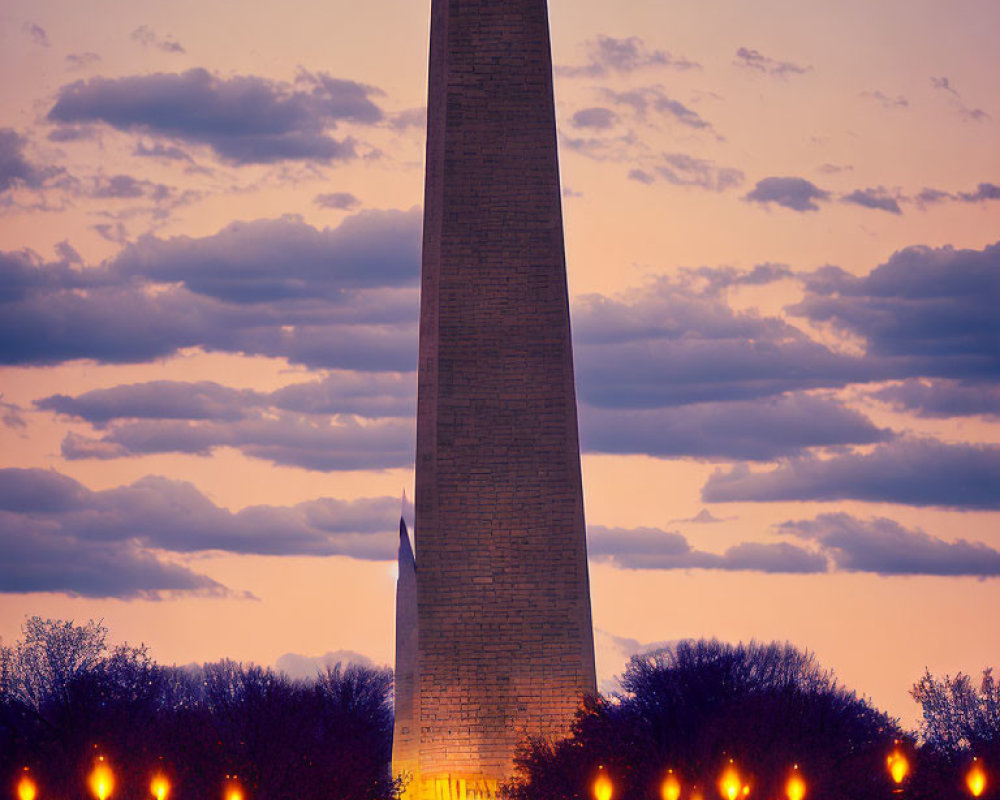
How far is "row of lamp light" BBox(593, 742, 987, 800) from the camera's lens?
4744 centimetres

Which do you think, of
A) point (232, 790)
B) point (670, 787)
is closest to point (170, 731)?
point (232, 790)

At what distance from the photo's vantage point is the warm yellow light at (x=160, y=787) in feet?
165

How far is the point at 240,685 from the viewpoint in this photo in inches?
4250

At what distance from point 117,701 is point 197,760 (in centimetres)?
2998

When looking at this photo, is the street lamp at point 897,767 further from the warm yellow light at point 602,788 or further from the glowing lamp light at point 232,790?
the glowing lamp light at point 232,790

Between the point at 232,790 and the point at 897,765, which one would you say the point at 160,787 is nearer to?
the point at 232,790

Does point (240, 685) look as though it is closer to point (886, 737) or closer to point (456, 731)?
point (886, 737)

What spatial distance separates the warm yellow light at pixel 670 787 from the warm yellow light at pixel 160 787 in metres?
11.5

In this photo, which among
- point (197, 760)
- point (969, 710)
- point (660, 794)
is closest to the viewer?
point (660, 794)

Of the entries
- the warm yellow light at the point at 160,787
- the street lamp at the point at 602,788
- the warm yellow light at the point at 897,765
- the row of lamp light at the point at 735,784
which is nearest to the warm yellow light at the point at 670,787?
the row of lamp light at the point at 735,784

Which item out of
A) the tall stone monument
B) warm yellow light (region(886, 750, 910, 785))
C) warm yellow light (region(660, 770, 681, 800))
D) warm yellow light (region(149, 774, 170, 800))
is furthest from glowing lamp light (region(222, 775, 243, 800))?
warm yellow light (region(886, 750, 910, 785))

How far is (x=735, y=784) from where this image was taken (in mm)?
47562

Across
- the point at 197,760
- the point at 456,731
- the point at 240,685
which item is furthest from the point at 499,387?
the point at 240,685

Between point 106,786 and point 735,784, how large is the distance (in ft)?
43.6
